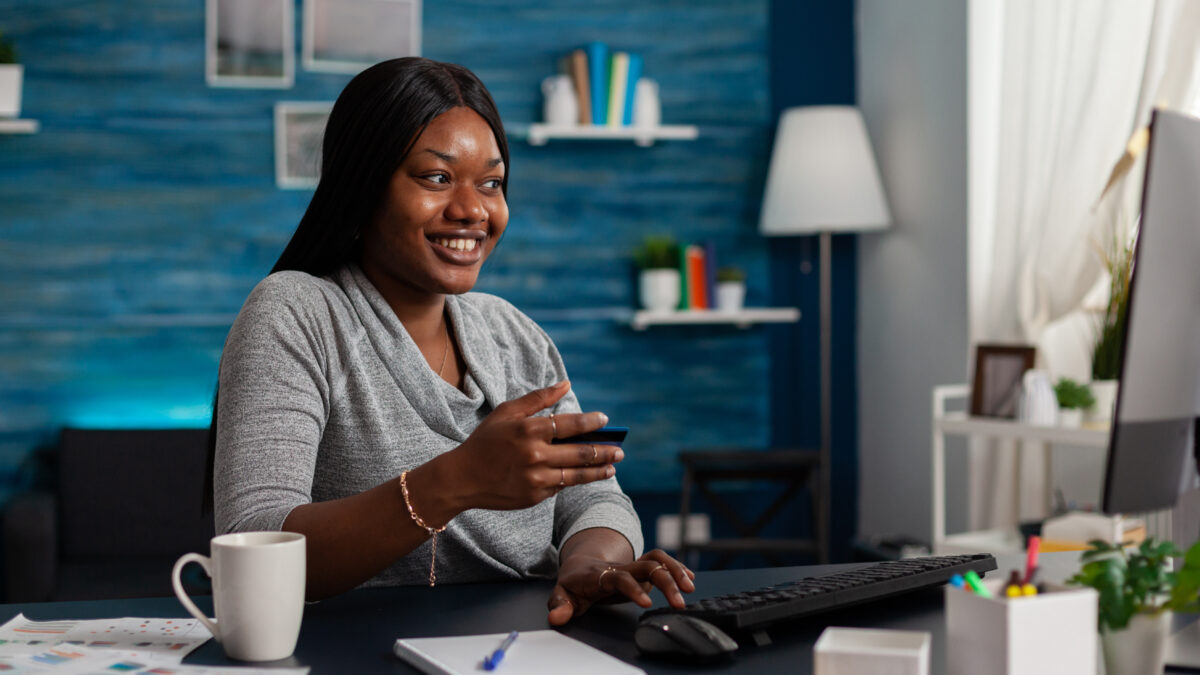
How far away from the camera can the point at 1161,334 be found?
35.4 inches

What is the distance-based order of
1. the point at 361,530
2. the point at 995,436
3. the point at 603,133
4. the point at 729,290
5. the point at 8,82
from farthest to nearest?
the point at 729,290 < the point at 603,133 < the point at 8,82 < the point at 995,436 < the point at 361,530

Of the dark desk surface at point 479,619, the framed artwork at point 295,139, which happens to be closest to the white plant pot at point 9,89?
the framed artwork at point 295,139

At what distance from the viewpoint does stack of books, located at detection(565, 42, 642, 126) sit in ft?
12.2

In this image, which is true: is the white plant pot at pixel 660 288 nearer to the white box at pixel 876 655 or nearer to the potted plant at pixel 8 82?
the potted plant at pixel 8 82

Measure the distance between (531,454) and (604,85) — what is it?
290cm

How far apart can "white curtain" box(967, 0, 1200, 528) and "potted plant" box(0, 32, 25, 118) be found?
9.56 feet

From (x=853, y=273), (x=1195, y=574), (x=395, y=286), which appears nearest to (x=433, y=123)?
(x=395, y=286)

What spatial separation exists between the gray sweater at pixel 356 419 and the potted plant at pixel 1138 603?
2.43 ft

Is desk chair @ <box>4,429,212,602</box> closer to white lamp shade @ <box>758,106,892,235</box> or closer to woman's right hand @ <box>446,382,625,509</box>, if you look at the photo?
white lamp shade @ <box>758,106,892,235</box>

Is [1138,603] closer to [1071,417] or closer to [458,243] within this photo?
[458,243]

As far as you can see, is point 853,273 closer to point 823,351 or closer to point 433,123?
point 823,351

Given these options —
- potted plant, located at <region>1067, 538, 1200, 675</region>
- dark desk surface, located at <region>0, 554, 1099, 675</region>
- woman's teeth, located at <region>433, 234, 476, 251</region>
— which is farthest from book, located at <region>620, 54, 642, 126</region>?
potted plant, located at <region>1067, 538, 1200, 675</region>

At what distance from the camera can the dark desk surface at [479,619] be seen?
35.7 inches

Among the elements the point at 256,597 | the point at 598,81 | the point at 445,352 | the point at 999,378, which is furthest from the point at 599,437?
the point at 598,81
